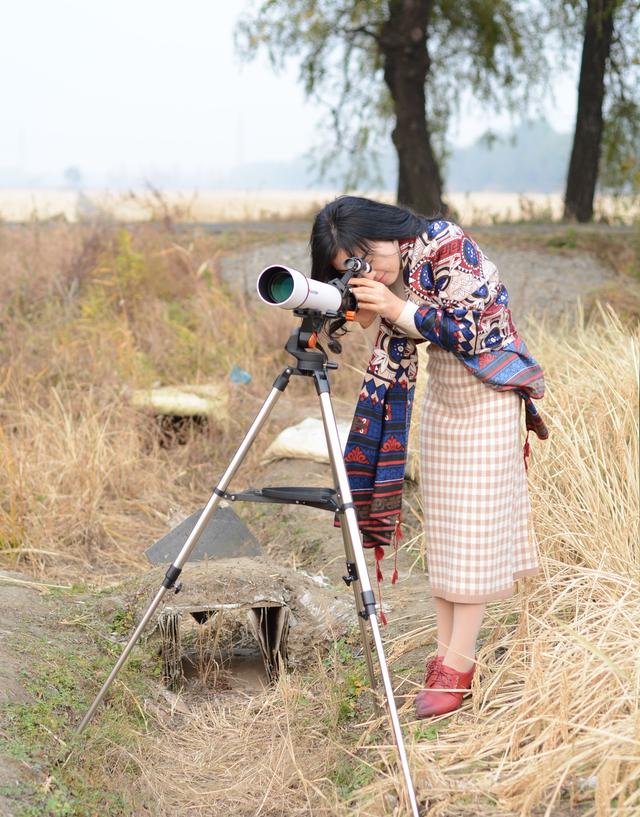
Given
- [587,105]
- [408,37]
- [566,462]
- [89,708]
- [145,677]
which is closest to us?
[89,708]

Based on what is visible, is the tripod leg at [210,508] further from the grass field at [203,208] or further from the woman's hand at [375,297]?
the grass field at [203,208]

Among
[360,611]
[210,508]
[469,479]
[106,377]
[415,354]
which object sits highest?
[415,354]

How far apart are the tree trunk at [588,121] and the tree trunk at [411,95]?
6.12 feet

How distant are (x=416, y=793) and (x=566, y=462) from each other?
67.1 inches

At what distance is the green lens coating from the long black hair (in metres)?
0.20

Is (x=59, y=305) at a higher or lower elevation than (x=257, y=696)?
higher

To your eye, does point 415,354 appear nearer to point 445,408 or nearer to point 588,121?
point 445,408

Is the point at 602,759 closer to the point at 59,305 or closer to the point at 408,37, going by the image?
the point at 59,305

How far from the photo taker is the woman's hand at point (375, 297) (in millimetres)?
2746

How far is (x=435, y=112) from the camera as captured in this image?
14.1 m

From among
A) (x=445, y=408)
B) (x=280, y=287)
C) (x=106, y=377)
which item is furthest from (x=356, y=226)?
(x=106, y=377)

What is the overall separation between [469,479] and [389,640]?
3.35ft

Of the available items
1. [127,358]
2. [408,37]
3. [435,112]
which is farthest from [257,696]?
[435,112]

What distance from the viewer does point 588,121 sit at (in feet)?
41.9
